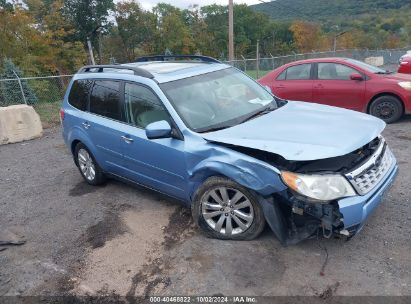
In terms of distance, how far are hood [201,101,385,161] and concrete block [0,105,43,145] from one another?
23.5 feet

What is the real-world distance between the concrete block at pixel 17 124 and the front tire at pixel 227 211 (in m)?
7.09

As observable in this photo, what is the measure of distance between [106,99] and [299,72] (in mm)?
5091

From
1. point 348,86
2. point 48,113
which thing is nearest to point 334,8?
point 48,113

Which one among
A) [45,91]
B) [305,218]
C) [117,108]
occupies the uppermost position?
[117,108]

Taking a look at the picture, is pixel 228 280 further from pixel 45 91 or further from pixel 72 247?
pixel 45 91

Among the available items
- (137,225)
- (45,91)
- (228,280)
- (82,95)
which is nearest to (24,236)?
(137,225)

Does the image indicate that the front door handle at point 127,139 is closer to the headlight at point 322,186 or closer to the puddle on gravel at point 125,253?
the puddle on gravel at point 125,253

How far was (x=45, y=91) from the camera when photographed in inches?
645

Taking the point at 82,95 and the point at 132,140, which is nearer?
the point at 132,140

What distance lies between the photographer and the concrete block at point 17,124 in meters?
9.20

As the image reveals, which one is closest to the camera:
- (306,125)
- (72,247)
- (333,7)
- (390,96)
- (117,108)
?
(306,125)

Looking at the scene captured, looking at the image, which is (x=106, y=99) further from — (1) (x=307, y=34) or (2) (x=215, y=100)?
(1) (x=307, y=34)

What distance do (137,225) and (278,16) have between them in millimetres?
80353

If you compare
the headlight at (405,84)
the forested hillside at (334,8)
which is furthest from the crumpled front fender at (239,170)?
the forested hillside at (334,8)
